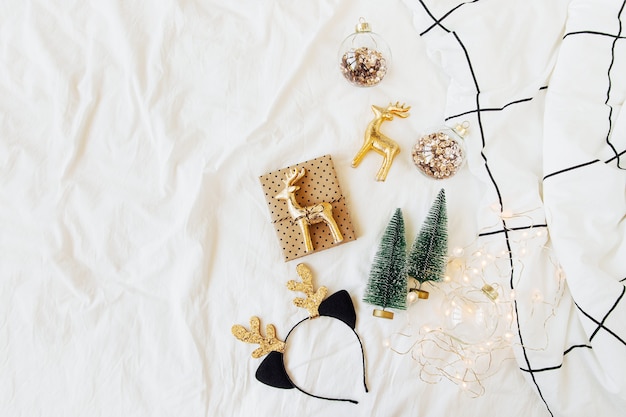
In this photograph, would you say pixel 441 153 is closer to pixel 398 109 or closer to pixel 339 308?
pixel 398 109

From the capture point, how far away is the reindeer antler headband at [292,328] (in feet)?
2.52

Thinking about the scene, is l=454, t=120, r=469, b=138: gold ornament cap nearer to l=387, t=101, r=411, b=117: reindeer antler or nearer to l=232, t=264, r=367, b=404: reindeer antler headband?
l=387, t=101, r=411, b=117: reindeer antler

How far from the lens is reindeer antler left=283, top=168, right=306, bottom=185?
0.78 meters

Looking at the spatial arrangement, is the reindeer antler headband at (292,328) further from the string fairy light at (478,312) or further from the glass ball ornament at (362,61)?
the glass ball ornament at (362,61)

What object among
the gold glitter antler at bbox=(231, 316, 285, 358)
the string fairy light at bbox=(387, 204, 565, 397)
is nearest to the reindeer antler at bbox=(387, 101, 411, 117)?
the string fairy light at bbox=(387, 204, 565, 397)

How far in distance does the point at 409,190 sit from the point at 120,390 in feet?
2.04

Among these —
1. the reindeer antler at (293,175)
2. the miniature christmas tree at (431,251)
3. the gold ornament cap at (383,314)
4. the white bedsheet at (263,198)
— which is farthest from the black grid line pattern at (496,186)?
the reindeer antler at (293,175)

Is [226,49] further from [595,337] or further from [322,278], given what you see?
[595,337]

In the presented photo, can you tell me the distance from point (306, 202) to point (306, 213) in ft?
0.16

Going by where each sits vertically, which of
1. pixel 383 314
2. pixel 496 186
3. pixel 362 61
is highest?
pixel 362 61

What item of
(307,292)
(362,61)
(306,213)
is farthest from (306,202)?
(362,61)

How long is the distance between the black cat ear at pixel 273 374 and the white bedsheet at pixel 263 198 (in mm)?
18

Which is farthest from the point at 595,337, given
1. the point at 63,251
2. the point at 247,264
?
the point at 63,251

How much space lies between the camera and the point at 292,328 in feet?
2.59
